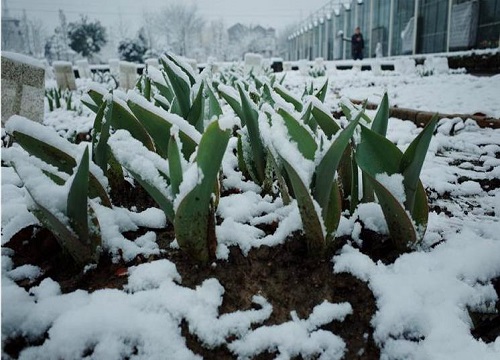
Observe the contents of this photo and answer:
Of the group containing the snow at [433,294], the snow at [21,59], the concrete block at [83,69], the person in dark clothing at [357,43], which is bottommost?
the snow at [433,294]

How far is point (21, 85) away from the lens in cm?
236

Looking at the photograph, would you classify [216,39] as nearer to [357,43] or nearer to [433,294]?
[357,43]

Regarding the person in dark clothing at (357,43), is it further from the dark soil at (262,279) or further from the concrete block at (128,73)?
the dark soil at (262,279)

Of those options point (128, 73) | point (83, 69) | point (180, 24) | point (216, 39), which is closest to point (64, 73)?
point (128, 73)

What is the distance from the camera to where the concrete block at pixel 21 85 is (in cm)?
230

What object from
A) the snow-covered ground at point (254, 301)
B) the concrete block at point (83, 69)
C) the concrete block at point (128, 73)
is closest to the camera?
the snow-covered ground at point (254, 301)

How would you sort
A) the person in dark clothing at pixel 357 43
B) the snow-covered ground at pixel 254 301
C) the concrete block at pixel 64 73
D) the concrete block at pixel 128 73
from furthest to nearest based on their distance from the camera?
1. the person in dark clothing at pixel 357 43
2. the concrete block at pixel 64 73
3. the concrete block at pixel 128 73
4. the snow-covered ground at pixel 254 301

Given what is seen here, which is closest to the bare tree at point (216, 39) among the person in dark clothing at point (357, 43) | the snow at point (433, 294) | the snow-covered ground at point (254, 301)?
the person in dark clothing at point (357, 43)

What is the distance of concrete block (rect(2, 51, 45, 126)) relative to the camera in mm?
2305

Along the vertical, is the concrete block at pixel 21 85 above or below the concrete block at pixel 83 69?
below

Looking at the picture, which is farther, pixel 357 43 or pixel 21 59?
pixel 357 43

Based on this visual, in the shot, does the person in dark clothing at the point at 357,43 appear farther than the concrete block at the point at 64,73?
Yes

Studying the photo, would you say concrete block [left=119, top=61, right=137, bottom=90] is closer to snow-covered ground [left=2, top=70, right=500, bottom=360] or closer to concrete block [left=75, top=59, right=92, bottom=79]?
concrete block [left=75, top=59, right=92, bottom=79]

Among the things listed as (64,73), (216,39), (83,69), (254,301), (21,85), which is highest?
(216,39)
